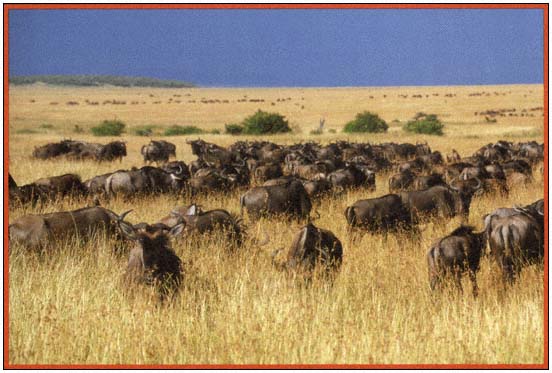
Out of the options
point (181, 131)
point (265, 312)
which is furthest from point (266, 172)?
point (181, 131)

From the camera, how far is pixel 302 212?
45.6 ft

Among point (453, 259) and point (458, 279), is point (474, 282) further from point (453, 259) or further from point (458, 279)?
point (453, 259)

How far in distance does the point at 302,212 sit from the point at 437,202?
2.80m

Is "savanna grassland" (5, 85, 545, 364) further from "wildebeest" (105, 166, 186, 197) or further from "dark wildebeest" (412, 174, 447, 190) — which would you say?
"wildebeest" (105, 166, 186, 197)

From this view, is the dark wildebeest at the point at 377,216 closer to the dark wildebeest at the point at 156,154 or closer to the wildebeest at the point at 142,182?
the wildebeest at the point at 142,182

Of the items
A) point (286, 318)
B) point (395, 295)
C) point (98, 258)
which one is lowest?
point (286, 318)

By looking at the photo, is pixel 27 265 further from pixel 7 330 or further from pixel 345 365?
pixel 345 365

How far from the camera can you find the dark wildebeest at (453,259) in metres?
8.22

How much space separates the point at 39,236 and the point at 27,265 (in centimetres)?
64

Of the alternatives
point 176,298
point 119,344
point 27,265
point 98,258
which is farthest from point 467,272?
point 27,265

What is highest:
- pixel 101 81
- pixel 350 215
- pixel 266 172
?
pixel 101 81

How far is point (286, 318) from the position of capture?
702 centimetres

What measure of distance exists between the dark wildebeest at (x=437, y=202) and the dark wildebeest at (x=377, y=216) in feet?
2.09

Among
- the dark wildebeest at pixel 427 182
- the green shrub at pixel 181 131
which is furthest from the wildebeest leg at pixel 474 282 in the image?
the green shrub at pixel 181 131
